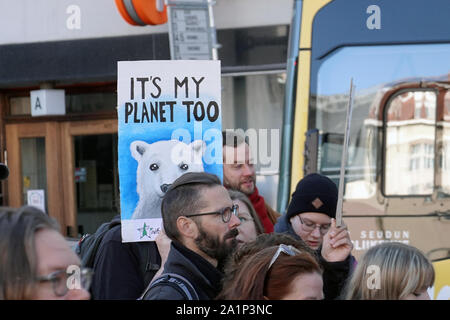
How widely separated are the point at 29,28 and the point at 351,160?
6712mm

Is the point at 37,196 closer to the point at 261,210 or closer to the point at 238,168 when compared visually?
the point at 261,210

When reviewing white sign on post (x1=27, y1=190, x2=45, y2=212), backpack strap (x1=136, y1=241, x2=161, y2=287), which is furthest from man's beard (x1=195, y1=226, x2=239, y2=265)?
white sign on post (x1=27, y1=190, x2=45, y2=212)

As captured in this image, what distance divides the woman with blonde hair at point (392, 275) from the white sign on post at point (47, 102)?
863cm

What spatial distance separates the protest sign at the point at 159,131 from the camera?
137 inches

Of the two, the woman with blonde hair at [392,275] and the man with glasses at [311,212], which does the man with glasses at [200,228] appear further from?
the man with glasses at [311,212]

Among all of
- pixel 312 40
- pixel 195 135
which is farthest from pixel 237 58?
pixel 195 135

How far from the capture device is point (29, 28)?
35.7 ft

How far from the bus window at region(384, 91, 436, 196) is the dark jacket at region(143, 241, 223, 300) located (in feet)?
9.44

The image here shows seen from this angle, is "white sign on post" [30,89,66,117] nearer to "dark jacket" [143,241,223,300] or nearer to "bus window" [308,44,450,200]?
"bus window" [308,44,450,200]

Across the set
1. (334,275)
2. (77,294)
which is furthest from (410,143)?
(77,294)

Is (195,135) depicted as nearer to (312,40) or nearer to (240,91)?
(312,40)

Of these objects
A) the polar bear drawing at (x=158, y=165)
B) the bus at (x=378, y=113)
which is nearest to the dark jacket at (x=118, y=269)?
the polar bear drawing at (x=158, y=165)

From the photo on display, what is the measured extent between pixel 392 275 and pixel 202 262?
0.68 metres

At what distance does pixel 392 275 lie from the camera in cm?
266
